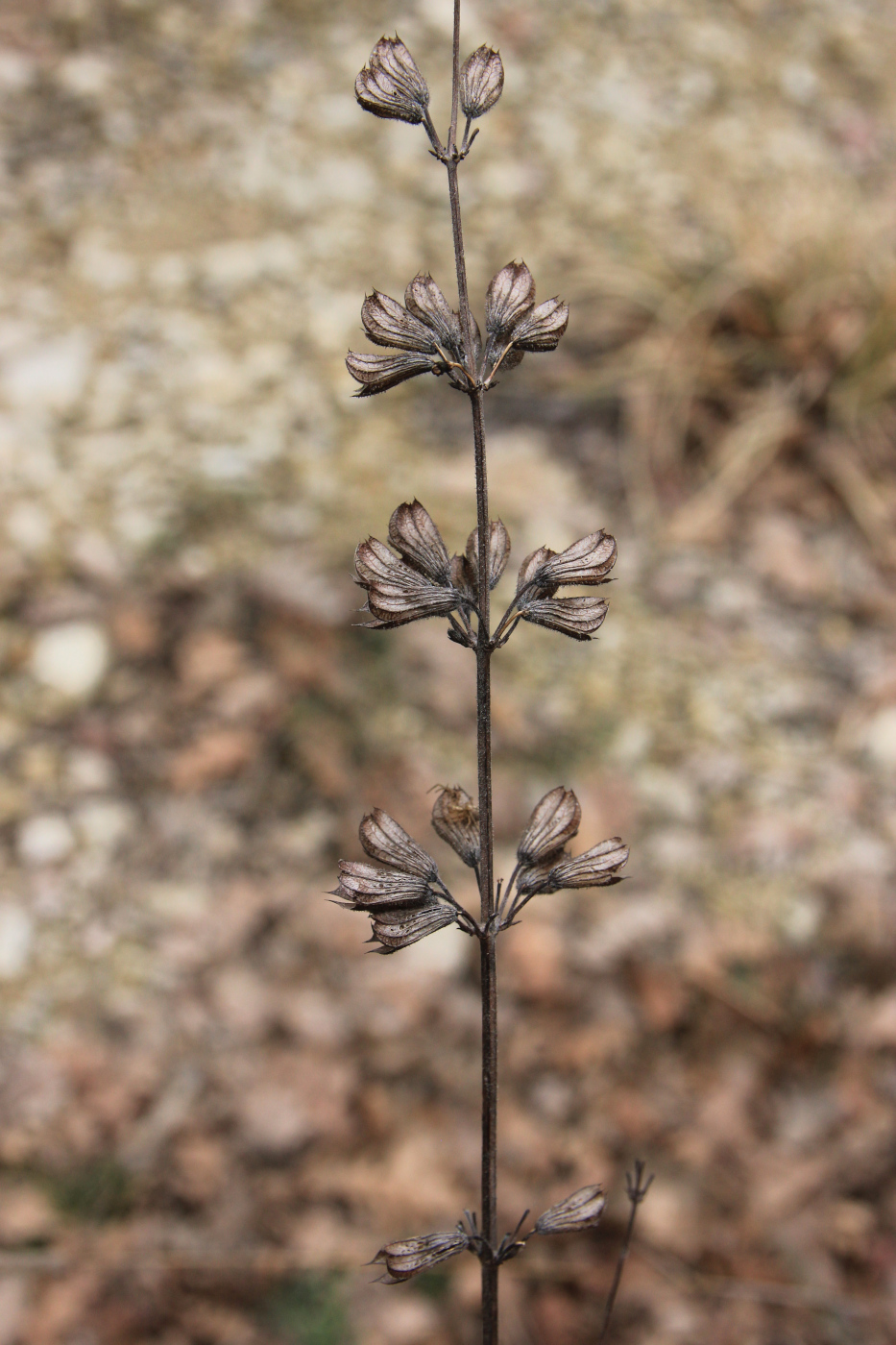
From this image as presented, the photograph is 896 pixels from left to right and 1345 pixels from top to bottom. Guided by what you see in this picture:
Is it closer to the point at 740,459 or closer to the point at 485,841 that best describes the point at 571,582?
the point at 485,841

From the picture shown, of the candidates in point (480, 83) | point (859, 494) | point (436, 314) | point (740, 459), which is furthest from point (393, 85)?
point (859, 494)

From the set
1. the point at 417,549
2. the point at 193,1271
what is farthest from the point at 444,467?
the point at 417,549

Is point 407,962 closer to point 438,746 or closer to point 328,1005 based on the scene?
point 328,1005

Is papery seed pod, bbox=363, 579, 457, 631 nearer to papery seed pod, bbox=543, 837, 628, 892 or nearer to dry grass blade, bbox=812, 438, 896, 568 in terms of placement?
papery seed pod, bbox=543, 837, 628, 892

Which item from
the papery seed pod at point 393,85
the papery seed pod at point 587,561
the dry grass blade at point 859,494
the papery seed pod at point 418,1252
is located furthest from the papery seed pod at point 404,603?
the dry grass blade at point 859,494

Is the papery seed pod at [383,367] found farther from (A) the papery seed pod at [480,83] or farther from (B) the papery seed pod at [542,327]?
(A) the papery seed pod at [480,83]

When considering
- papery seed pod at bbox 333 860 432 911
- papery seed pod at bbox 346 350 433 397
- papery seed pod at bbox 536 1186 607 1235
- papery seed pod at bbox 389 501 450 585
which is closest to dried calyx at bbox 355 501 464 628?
papery seed pod at bbox 389 501 450 585
